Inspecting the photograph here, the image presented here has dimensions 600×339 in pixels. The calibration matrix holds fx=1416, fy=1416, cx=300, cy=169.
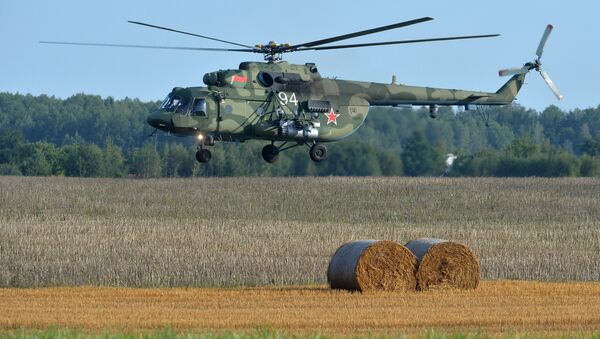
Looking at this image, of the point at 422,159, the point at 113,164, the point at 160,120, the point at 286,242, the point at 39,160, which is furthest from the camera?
the point at 39,160

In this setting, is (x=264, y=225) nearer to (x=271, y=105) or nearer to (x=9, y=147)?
(x=271, y=105)

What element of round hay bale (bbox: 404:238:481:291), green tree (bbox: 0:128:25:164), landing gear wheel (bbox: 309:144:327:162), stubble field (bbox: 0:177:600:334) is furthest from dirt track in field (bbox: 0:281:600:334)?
green tree (bbox: 0:128:25:164)

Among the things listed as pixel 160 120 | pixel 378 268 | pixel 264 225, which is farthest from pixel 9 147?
pixel 378 268

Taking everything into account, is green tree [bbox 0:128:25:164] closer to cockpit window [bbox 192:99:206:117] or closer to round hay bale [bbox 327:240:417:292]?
cockpit window [bbox 192:99:206:117]

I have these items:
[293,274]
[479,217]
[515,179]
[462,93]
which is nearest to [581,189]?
[515,179]

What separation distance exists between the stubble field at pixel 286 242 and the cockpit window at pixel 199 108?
3567 millimetres

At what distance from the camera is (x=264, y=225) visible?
42.7 metres

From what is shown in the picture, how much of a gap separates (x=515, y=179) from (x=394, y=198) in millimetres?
9986

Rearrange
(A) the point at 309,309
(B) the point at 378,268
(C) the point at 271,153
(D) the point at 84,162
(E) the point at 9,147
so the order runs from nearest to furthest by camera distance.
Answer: (A) the point at 309,309
(B) the point at 378,268
(C) the point at 271,153
(D) the point at 84,162
(E) the point at 9,147

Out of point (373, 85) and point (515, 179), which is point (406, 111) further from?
point (515, 179)

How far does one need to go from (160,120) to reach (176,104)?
54 centimetres

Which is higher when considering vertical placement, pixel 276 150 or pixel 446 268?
pixel 276 150

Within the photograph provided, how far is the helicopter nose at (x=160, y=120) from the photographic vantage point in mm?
29141

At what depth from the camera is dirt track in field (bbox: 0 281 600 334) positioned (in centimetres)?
2133
